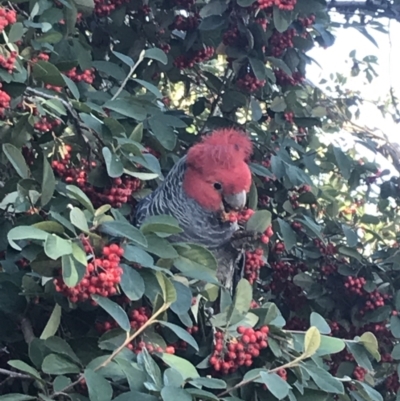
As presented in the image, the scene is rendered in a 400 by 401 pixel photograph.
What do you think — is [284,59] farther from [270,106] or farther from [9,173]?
[9,173]

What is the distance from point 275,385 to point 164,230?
1.13 ft

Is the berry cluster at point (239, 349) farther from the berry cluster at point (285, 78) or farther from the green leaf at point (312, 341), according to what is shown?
the berry cluster at point (285, 78)

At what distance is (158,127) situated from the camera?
1904 millimetres

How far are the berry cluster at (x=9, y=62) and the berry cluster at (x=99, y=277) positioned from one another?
0.49 meters

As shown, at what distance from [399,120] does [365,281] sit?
1150 millimetres

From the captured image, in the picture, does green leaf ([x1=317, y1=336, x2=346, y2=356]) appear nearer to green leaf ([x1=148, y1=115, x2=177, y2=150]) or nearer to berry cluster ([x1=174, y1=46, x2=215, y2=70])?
green leaf ([x1=148, y1=115, x2=177, y2=150])

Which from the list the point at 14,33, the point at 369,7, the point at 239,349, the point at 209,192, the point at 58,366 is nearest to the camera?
the point at 58,366

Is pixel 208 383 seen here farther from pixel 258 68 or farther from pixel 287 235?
pixel 258 68

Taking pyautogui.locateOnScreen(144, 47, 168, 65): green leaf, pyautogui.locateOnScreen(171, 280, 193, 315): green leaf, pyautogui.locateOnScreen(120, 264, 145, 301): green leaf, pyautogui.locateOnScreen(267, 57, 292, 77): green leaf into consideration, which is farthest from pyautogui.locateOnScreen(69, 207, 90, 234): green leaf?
pyautogui.locateOnScreen(267, 57, 292, 77): green leaf

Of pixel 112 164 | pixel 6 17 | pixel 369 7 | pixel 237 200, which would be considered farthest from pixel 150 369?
pixel 369 7

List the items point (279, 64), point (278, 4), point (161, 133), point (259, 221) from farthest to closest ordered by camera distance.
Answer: point (279, 64), point (278, 4), point (161, 133), point (259, 221)

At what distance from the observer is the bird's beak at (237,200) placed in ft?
6.76

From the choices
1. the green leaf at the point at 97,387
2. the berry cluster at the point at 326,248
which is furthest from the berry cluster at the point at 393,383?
the green leaf at the point at 97,387

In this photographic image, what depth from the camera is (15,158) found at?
152 centimetres
